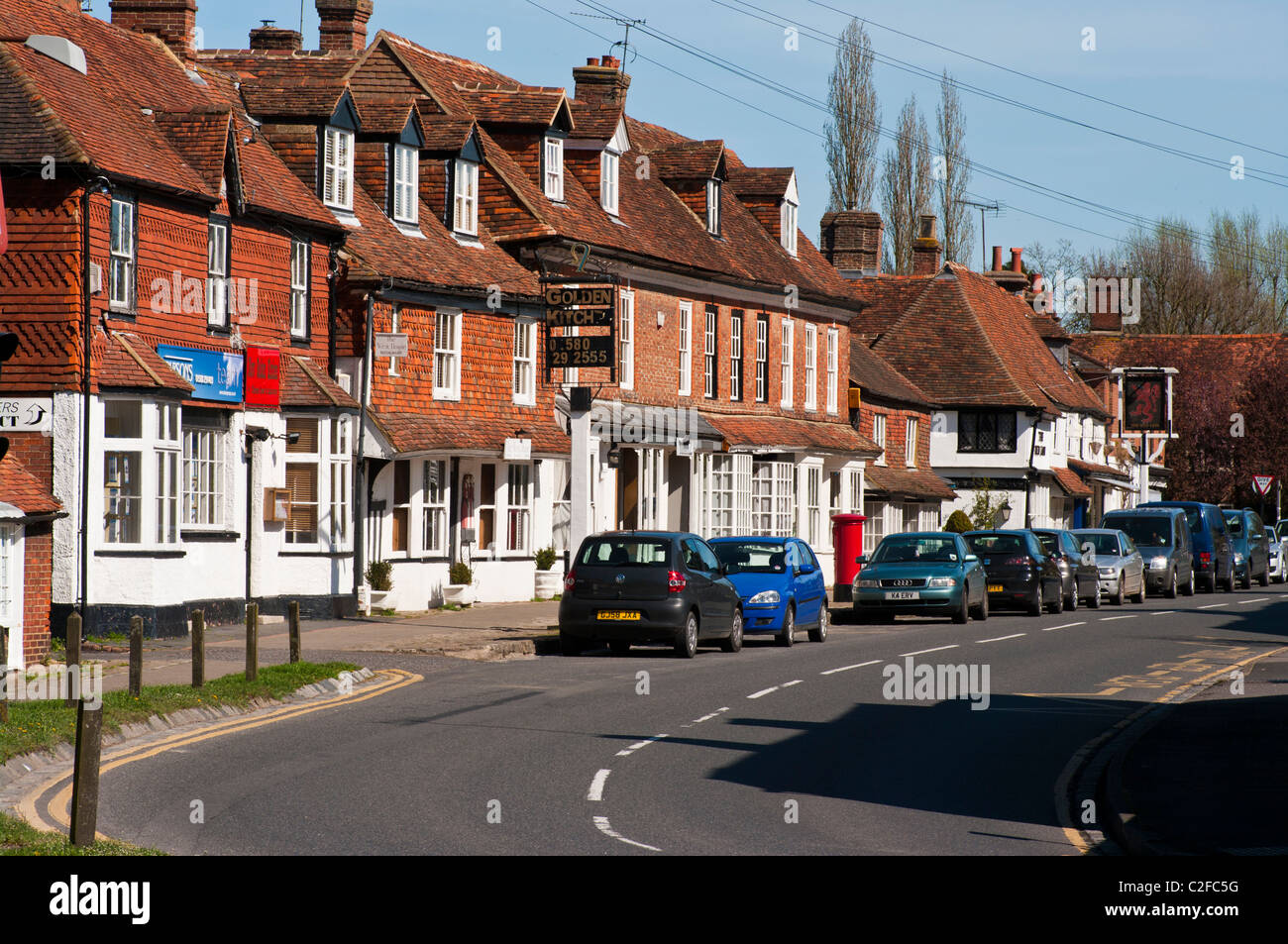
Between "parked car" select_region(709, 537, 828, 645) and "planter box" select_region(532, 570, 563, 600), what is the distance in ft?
24.3

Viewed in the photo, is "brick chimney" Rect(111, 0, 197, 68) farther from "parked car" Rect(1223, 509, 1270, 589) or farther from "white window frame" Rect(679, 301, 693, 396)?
"parked car" Rect(1223, 509, 1270, 589)

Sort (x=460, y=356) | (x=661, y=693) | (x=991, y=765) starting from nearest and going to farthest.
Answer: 1. (x=991, y=765)
2. (x=661, y=693)
3. (x=460, y=356)

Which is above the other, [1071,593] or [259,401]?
[259,401]

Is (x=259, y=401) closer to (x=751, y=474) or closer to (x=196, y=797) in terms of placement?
(x=196, y=797)

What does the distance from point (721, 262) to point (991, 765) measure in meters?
28.6

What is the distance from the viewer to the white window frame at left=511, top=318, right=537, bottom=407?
34406 mm

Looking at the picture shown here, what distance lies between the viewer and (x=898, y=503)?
54.7m

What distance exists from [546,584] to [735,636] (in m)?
9.90

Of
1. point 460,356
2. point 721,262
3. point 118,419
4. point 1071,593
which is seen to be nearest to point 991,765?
point 118,419

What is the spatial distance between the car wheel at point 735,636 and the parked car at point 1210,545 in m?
24.0

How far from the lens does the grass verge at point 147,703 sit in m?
14.2

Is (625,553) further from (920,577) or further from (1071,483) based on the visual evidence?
(1071,483)

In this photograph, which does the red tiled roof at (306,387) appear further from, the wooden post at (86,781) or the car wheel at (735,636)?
the wooden post at (86,781)
